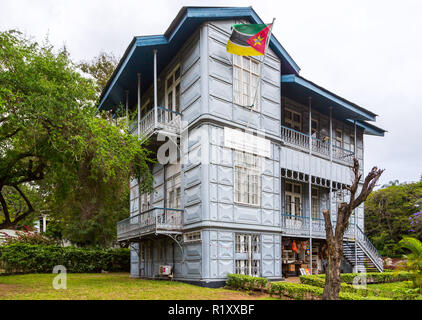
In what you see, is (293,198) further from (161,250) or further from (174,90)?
(174,90)

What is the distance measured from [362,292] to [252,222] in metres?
5.45

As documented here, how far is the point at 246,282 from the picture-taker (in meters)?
14.8

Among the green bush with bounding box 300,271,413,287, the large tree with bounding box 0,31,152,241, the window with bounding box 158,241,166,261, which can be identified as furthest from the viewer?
the window with bounding box 158,241,166,261

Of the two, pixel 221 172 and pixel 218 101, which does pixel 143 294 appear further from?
pixel 218 101

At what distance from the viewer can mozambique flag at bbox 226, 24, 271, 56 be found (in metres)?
16.4

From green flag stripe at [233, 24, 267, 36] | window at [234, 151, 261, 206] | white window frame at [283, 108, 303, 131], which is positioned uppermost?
green flag stripe at [233, 24, 267, 36]

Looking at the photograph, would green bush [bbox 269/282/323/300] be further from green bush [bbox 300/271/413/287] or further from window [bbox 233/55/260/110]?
window [bbox 233/55/260/110]

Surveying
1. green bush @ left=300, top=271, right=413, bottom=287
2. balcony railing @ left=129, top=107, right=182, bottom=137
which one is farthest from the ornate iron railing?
balcony railing @ left=129, top=107, right=182, bottom=137

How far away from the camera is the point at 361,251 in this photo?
2272cm

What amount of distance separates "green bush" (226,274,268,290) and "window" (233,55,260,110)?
772 centimetres

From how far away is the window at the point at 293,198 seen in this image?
71.8ft

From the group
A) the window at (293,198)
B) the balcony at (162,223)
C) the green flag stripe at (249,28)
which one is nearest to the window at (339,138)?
the window at (293,198)

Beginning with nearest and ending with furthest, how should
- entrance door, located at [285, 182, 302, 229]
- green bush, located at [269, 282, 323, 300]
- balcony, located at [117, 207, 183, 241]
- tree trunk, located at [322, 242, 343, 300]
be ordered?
tree trunk, located at [322, 242, 343, 300]
green bush, located at [269, 282, 323, 300]
balcony, located at [117, 207, 183, 241]
entrance door, located at [285, 182, 302, 229]

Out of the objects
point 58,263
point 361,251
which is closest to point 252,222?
point 361,251
